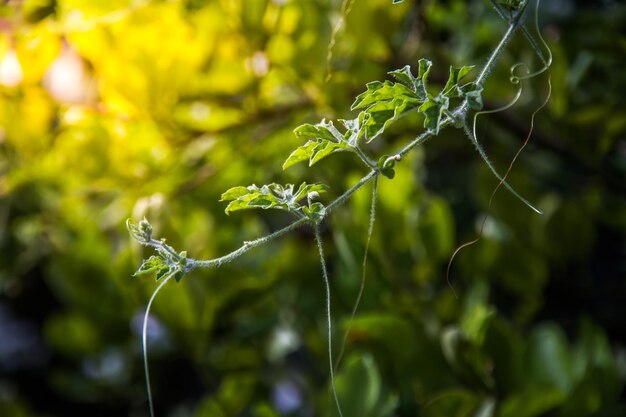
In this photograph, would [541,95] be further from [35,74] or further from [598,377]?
[35,74]

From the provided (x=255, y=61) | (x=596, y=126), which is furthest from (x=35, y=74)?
(x=596, y=126)

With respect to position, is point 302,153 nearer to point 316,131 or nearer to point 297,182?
point 316,131

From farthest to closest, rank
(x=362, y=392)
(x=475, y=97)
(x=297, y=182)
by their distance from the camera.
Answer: (x=297, y=182), (x=362, y=392), (x=475, y=97)

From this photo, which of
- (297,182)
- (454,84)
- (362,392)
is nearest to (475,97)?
(454,84)

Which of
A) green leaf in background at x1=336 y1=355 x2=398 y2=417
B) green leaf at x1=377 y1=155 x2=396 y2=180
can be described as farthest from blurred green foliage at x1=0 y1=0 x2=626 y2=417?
green leaf at x1=377 y1=155 x2=396 y2=180

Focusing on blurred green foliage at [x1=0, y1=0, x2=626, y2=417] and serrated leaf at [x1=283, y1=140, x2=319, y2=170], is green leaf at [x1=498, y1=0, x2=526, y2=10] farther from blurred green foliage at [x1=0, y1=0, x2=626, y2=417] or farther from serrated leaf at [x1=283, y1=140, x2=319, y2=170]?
blurred green foliage at [x1=0, y1=0, x2=626, y2=417]

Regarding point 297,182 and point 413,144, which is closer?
point 413,144
